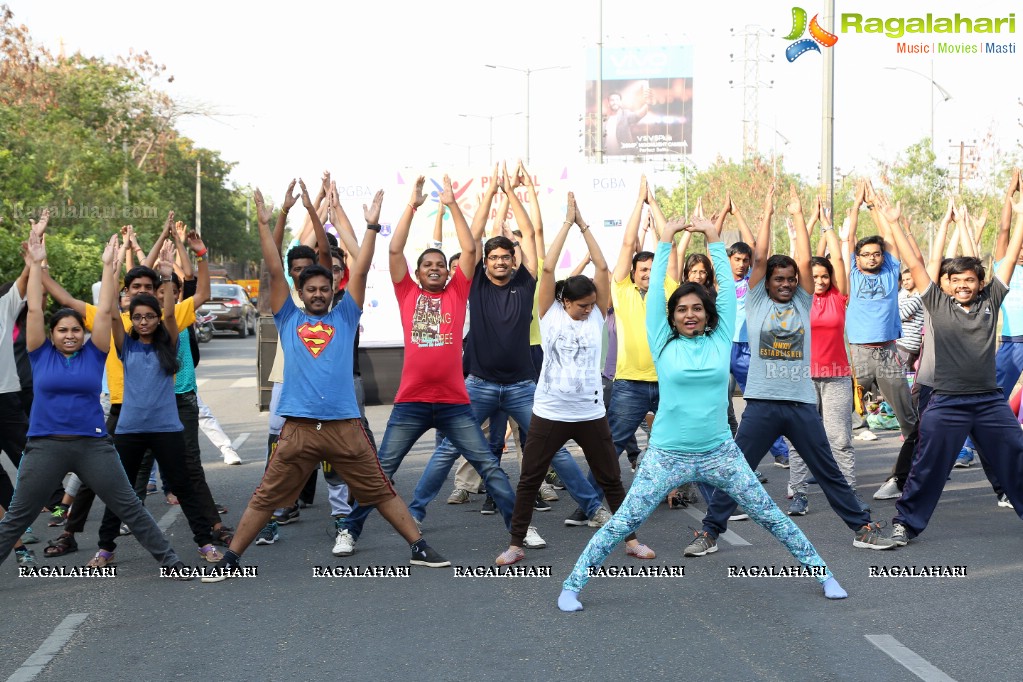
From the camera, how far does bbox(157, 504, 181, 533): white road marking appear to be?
8.80 m

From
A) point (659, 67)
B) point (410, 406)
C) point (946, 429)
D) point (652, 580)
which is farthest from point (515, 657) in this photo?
point (659, 67)

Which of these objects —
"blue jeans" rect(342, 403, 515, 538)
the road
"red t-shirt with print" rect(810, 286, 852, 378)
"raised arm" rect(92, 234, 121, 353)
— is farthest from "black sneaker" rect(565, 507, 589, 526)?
"raised arm" rect(92, 234, 121, 353)

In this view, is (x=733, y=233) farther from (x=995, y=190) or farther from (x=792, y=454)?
(x=995, y=190)

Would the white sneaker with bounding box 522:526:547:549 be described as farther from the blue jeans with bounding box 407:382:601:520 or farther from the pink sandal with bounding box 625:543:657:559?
the pink sandal with bounding box 625:543:657:559

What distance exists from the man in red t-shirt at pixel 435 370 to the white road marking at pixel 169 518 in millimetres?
1749

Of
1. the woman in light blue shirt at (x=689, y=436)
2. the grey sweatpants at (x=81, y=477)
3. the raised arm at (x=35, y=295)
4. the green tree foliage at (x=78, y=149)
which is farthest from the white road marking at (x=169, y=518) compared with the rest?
the green tree foliage at (x=78, y=149)

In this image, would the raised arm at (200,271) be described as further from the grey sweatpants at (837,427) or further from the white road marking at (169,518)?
the grey sweatpants at (837,427)

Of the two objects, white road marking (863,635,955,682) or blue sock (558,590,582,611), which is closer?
white road marking (863,635,955,682)

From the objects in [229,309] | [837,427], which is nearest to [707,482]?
[837,427]

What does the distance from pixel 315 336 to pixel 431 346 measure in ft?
2.89

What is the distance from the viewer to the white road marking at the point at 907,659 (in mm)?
5176

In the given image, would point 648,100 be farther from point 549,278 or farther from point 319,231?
point 549,278

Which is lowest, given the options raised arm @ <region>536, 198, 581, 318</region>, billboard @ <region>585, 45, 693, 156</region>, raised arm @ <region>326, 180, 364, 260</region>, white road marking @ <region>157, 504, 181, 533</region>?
white road marking @ <region>157, 504, 181, 533</region>

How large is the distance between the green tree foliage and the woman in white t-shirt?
13534 mm
